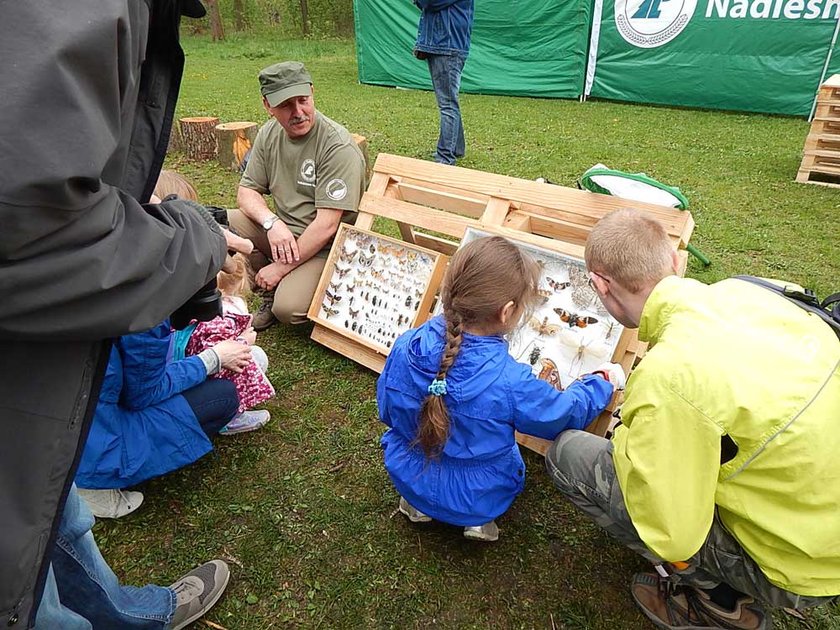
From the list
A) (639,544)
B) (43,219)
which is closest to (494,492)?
(639,544)

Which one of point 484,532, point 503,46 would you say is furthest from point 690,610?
point 503,46

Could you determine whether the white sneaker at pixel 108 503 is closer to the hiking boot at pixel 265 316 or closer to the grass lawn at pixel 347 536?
the grass lawn at pixel 347 536

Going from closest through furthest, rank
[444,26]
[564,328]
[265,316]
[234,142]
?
[564,328] < [265,316] < [444,26] < [234,142]

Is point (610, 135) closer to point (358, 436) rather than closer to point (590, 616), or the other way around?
point (358, 436)

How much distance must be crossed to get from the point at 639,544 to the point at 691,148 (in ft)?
22.1

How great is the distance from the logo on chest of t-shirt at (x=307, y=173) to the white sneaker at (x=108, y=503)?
6.35ft

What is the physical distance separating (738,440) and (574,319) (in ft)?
3.61

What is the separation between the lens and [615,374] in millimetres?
2213

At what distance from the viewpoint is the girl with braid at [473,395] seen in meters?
1.83

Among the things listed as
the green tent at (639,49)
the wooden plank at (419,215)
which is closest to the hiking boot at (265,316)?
the wooden plank at (419,215)

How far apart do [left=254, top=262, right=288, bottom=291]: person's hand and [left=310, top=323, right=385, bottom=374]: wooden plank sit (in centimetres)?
39

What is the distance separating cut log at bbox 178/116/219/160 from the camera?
6.31 m

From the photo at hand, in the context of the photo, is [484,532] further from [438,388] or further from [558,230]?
[558,230]

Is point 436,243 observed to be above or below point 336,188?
below
